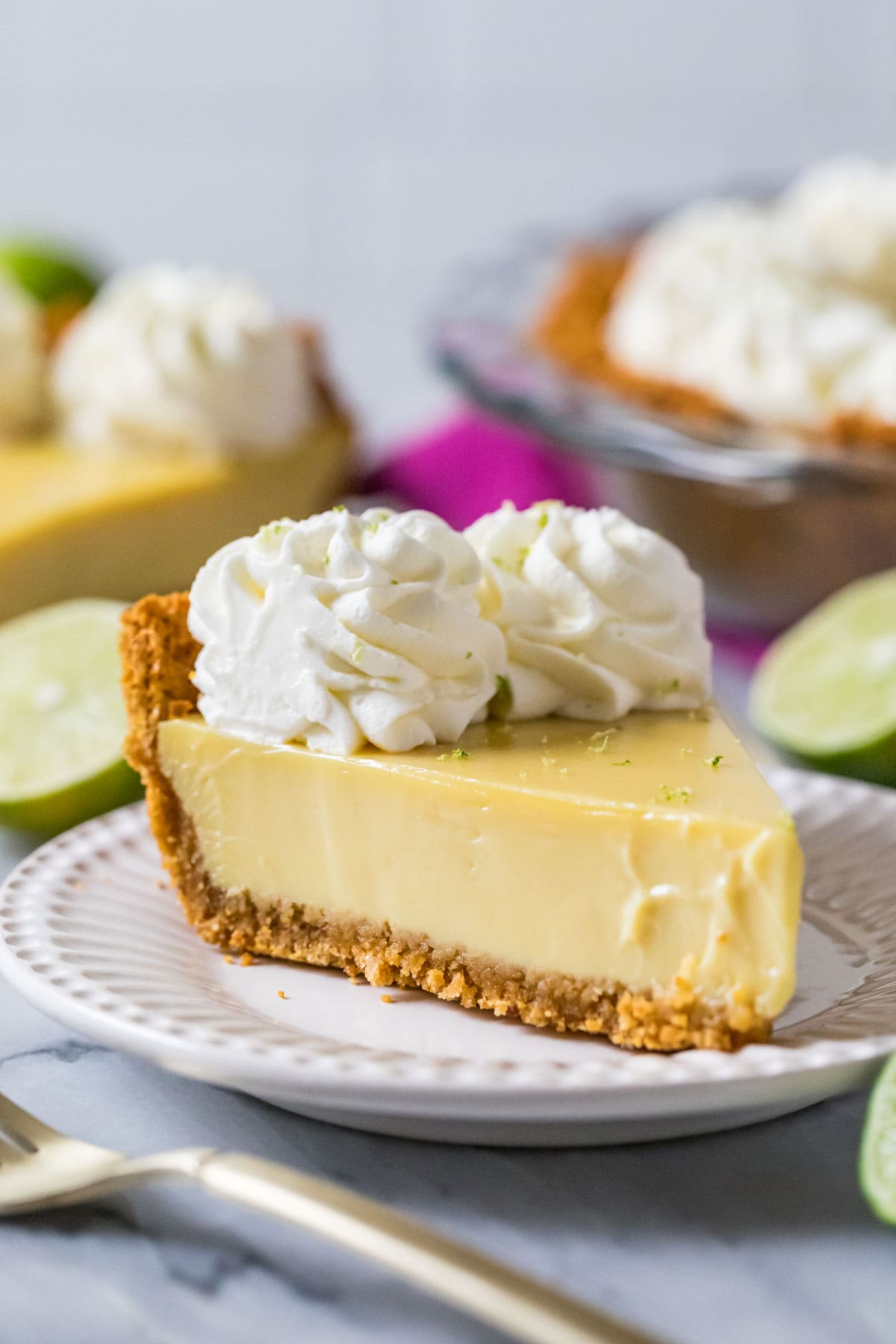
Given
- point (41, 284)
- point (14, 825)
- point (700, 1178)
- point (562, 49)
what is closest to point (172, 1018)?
point (700, 1178)

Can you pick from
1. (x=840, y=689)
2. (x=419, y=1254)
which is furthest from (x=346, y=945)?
(x=840, y=689)

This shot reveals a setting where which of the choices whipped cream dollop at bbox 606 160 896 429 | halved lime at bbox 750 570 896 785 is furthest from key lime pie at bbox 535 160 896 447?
halved lime at bbox 750 570 896 785

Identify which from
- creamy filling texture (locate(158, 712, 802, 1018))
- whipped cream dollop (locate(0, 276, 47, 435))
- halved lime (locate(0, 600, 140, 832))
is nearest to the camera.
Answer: creamy filling texture (locate(158, 712, 802, 1018))

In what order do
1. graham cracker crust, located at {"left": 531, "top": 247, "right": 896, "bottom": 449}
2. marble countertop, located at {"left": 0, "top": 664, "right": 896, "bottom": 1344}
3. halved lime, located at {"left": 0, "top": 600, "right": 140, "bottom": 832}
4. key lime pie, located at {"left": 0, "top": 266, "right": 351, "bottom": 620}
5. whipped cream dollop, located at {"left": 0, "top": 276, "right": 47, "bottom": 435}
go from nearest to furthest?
marble countertop, located at {"left": 0, "top": 664, "right": 896, "bottom": 1344}, halved lime, located at {"left": 0, "top": 600, "right": 140, "bottom": 832}, graham cracker crust, located at {"left": 531, "top": 247, "right": 896, "bottom": 449}, key lime pie, located at {"left": 0, "top": 266, "right": 351, "bottom": 620}, whipped cream dollop, located at {"left": 0, "top": 276, "right": 47, "bottom": 435}

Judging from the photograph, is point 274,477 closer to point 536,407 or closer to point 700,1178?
point 536,407

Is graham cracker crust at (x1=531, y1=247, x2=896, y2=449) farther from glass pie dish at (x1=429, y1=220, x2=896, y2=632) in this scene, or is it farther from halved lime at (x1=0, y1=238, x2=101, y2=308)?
halved lime at (x1=0, y1=238, x2=101, y2=308)

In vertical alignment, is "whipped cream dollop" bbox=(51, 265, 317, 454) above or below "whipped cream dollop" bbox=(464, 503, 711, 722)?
below

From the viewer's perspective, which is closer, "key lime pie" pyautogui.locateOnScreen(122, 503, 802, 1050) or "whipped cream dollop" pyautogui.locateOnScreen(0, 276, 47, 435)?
"key lime pie" pyautogui.locateOnScreen(122, 503, 802, 1050)

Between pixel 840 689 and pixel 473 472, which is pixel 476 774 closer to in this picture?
pixel 840 689
